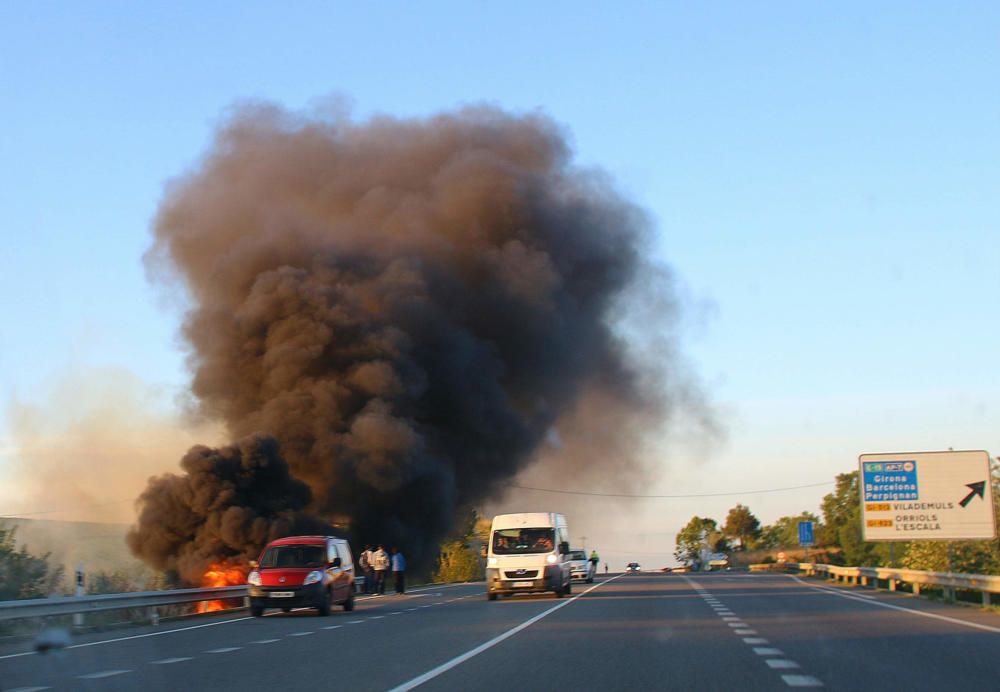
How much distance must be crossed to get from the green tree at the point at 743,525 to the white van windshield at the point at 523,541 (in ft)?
456

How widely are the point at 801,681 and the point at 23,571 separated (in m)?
34.7

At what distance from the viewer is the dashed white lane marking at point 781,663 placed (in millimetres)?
11234

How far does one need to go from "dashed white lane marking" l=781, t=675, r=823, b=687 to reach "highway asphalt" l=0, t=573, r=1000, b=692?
0.06ft

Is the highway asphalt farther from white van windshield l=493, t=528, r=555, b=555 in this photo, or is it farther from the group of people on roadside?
the group of people on roadside

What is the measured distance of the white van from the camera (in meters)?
29.8

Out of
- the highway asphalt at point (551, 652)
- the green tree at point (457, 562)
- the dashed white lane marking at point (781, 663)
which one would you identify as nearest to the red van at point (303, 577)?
the highway asphalt at point (551, 652)

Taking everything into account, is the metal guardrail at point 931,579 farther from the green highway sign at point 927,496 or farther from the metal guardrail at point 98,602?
the metal guardrail at point 98,602

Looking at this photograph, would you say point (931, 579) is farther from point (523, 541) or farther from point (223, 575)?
point (223, 575)

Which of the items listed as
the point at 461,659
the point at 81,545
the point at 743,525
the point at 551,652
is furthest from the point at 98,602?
the point at 743,525

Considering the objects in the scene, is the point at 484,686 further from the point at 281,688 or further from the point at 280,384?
the point at 280,384

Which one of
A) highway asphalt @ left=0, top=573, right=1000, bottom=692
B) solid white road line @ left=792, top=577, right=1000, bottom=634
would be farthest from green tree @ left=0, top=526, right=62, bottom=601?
solid white road line @ left=792, top=577, right=1000, bottom=634

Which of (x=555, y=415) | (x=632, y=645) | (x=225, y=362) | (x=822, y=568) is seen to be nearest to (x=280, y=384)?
(x=225, y=362)

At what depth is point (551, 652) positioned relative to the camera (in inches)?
522

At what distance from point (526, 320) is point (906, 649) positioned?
50.9 metres
